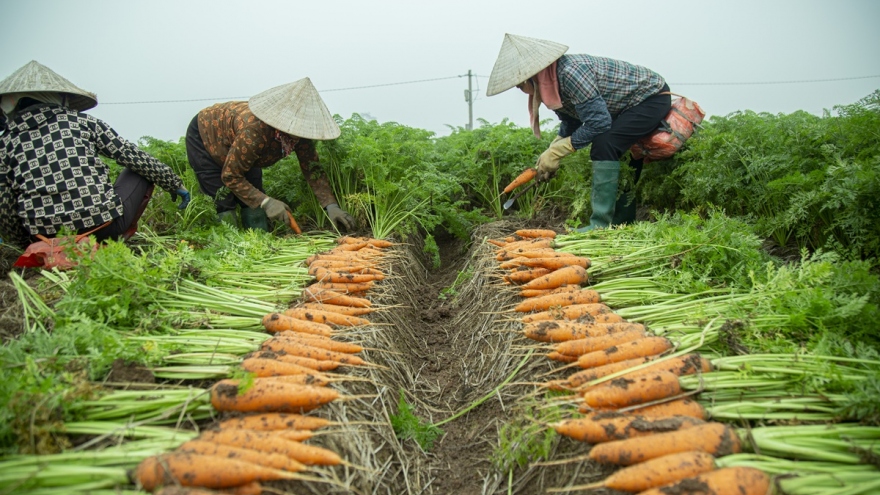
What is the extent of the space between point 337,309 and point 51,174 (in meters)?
2.34

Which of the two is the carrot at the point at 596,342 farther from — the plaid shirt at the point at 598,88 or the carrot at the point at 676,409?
the plaid shirt at the point at 598,88

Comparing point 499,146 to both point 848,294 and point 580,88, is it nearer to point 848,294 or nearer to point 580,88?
point 580,88

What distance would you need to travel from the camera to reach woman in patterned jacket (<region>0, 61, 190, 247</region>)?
141 inches

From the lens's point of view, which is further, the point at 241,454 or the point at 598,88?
the point at 598,88

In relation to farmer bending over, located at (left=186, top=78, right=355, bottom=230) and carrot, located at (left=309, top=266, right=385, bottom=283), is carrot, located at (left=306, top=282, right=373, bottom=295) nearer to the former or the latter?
carrot, located at (left=309, top=266, right=385, bottom=283)

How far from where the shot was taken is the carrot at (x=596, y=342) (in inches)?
97.5

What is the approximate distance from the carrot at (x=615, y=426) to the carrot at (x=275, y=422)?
38.6 inches

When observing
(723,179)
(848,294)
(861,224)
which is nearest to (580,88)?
(723,179)

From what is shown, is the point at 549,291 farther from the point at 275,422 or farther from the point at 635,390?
the point at 275,422

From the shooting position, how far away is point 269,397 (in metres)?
2.06

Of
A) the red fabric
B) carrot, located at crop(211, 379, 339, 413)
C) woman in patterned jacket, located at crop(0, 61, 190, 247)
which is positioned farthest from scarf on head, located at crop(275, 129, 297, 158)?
the red fabric

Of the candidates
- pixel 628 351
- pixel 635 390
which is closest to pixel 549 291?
pixel 628 351

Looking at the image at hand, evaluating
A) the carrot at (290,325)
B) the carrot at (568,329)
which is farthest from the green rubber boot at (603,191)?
the carrot at (290,325)

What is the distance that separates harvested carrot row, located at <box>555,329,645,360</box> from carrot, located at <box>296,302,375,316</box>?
1308 mm
